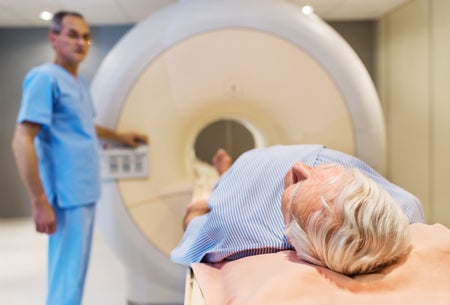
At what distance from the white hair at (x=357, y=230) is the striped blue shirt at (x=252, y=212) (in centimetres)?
16

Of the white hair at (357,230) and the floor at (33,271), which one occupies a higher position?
the white hair at (357,230)

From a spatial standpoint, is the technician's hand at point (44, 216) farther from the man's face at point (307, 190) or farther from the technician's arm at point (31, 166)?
the man's face at point (307, 190)

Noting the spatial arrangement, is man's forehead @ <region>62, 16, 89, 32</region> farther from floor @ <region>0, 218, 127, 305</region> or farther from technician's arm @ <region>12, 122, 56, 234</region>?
floor @ <region>0, 218, 127, 305</region>

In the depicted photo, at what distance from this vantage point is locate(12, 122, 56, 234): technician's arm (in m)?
1.28

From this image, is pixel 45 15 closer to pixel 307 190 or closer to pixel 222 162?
pixel 222 162

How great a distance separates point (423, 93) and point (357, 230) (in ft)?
0.64

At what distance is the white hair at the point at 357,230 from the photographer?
0.51 meters

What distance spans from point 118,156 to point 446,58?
1177 mm

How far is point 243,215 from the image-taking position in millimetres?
738

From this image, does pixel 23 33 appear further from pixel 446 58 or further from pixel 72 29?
pixel 446 58

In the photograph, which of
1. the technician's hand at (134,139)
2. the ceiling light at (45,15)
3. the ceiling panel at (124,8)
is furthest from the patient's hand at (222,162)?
the ceiling light at (45,15)

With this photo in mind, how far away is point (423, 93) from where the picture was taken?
0.54 m

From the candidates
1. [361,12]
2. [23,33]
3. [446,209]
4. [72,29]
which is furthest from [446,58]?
[23,33]

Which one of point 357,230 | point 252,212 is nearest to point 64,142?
point 252,212
